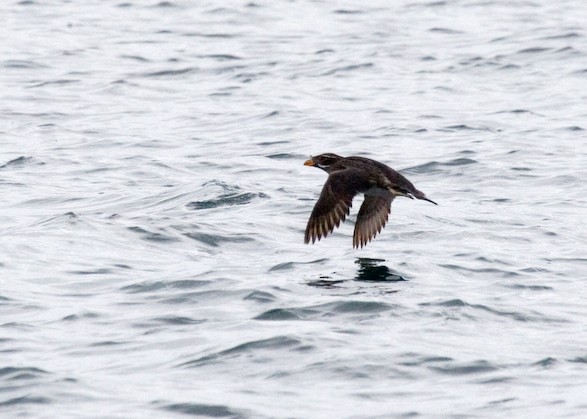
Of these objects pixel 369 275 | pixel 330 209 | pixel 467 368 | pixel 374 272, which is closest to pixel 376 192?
pixel 330 209

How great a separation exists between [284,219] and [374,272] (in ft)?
7.48

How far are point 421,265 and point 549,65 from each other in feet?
38.5

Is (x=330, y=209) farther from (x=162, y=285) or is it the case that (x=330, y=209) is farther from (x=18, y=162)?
(x=18, y=162)

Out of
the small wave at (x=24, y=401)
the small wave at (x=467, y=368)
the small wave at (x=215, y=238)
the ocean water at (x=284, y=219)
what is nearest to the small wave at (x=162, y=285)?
the ocean water at (x=284, y=219)

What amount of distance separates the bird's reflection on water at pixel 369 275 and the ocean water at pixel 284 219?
4 cm

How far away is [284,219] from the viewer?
1371 cm

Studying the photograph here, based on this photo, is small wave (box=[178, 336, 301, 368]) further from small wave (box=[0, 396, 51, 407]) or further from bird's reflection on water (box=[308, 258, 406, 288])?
bird's reflection on water (box=[308, 258, 406, 288])

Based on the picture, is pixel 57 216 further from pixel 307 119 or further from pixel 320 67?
pixel 320 67

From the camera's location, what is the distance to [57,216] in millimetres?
13570

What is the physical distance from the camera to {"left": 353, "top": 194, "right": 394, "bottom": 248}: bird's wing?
41.3 ft

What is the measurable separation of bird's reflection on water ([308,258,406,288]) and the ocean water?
0.14 ft

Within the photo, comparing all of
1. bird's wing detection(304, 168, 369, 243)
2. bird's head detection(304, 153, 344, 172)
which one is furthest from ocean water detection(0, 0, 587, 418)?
bird's head detection(304, 153, 344, 172)

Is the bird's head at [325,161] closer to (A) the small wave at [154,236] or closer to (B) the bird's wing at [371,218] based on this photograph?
(B) the bird's wing at [371,218]

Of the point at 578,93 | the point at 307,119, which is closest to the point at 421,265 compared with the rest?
the point at 307,119
